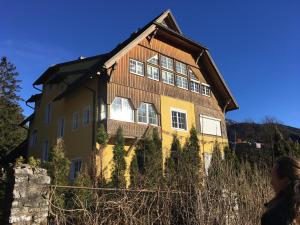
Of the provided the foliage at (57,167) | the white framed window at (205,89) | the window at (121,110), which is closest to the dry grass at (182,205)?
the foliage at (57,167)

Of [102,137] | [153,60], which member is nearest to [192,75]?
[153,60]

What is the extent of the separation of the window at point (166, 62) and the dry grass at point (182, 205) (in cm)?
1446

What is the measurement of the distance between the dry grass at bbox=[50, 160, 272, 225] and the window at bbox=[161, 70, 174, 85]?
13.9m

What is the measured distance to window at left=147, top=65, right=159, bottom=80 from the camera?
2152 centimetres

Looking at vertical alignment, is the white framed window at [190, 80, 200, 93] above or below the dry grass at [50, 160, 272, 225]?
above

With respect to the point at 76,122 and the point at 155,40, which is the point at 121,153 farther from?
the point at 155,40

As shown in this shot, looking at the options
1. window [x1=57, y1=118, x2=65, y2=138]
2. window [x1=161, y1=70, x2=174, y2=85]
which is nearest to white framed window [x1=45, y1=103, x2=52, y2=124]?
window [x1=57, y1=118, x2=65, y2=138]

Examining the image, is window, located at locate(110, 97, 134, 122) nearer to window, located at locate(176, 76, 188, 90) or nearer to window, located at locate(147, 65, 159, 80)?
window, located at locate(147, 65, 159, 80)

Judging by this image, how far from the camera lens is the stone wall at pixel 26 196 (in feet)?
17.2

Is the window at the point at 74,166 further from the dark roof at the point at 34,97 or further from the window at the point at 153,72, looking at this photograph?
the dark roof at the point at 34,97

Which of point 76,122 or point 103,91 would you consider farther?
point 76,122

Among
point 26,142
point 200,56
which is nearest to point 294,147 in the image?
point 200,56

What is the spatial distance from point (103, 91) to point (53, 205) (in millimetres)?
13397

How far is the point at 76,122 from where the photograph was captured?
20.8 m
